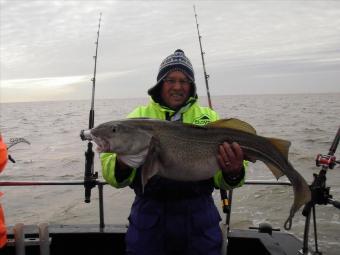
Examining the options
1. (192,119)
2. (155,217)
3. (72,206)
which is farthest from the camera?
(72,206)

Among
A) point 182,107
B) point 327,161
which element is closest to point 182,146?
point 182,107

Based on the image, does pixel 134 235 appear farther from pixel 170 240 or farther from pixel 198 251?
pixel 198 251

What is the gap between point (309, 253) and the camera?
396 centimetres

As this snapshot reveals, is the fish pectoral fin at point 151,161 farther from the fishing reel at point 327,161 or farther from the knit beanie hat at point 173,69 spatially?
the fishing reel at point 327,161

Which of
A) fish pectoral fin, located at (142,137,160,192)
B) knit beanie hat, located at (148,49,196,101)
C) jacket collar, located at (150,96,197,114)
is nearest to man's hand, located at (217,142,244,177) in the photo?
fish pectoral fin, located at (142,137,160,192)

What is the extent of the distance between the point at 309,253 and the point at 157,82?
229cm

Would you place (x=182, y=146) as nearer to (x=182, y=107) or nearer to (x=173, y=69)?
(x=182, y=107)

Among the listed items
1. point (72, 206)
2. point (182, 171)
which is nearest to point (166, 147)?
point (182, 171)

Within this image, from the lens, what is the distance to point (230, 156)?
10.5 feet

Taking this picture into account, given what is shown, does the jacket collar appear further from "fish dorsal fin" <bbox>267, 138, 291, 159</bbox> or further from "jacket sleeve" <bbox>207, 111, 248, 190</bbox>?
"fish dorsal fin" <bbox>267, 138, 291, 159</bbox>

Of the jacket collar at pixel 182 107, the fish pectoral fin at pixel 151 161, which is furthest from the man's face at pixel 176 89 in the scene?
the fish pectoral fin at pixel 151 161

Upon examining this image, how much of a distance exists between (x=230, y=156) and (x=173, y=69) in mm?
1100

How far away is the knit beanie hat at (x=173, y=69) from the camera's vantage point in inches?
151

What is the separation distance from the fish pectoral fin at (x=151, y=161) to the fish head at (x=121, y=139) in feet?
0.15
